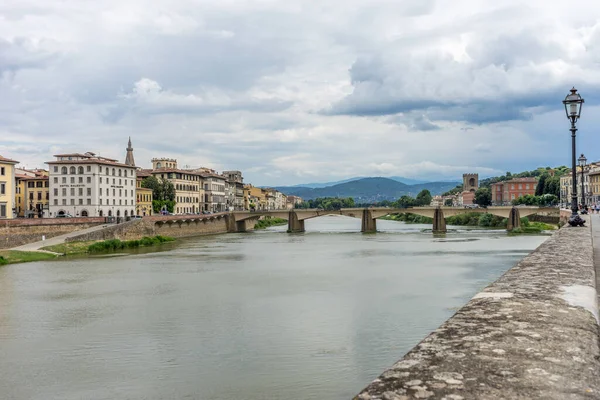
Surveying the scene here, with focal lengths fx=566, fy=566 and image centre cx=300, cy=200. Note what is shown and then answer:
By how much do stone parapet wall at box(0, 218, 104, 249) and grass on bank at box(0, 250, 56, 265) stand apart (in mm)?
5297

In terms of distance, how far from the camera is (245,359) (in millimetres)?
12102

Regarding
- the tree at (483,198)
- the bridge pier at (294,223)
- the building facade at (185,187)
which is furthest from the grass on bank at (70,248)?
the tree at (483,198)

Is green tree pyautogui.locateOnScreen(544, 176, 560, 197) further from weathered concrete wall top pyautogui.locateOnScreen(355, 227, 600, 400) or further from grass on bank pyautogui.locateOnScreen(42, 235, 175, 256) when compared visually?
weathered concrete wall top pyautogui.locateOnScreen(355, 227, 600, 400)

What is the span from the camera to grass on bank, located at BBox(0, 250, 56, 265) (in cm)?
3509

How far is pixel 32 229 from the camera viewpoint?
45.2 m

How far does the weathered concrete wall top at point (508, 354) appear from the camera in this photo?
3205mm

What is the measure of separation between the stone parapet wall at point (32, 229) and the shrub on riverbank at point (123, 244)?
4535 mm

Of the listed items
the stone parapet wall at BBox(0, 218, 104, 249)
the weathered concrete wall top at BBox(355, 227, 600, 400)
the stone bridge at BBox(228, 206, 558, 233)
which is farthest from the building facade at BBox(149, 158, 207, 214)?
the weathered concrete wall top at BBox(355, 227, 600, 400)

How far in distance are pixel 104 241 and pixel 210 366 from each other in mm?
36970

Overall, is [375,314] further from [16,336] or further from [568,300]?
[568,300]

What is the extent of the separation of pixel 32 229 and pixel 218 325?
115ft

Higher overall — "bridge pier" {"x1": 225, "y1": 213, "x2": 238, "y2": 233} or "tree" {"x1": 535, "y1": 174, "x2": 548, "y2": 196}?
"tree" {"x1": 535, "y1": 174, "x2": 548, "y2": 196}

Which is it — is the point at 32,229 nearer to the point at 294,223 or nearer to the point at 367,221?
the point at 294,223

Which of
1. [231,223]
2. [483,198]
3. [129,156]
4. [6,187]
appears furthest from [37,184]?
[483,198]
